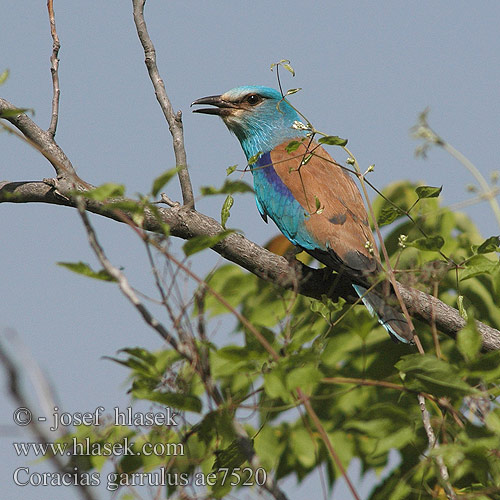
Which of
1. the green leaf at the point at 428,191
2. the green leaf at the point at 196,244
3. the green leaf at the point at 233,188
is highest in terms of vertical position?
the green leaf at the point at 428,191

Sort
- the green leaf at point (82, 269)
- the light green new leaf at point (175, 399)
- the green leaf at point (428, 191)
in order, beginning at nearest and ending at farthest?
the green leaf at point (82, 269) < the light green new leaf at point (175, 399) < the green leaf at point (428, 191)

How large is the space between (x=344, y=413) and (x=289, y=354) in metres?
1.80

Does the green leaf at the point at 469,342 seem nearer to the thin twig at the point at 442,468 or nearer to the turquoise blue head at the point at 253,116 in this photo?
the thin twig at the point at 442,468

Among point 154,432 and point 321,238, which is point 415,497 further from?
point 321,238

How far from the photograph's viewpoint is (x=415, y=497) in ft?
10.1

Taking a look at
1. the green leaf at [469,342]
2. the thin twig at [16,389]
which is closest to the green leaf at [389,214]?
the green leaf at [469,342]

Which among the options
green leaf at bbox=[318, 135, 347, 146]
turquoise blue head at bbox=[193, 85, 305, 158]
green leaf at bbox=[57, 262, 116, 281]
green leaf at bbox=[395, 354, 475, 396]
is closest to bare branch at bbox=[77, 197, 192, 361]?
green leaf at bbox=[57, 262, 116, 281]

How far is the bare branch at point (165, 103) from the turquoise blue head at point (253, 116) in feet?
9.63

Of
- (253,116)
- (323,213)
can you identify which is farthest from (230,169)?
(253,116)

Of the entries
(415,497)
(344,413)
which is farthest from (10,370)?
(344,413)

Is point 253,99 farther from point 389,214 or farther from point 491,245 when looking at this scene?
point 491,245

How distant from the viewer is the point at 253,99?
7.48 meters

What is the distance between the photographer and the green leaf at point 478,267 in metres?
3.06

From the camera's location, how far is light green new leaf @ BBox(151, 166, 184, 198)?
2117mm
